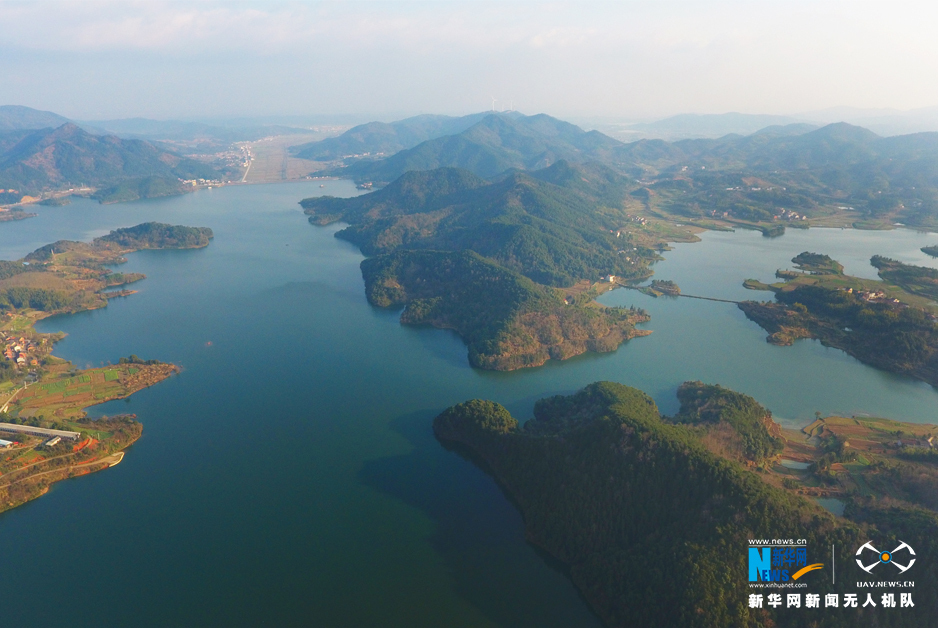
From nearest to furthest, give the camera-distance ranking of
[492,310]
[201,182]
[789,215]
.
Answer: [492,310]
[789,215]
[201,182]

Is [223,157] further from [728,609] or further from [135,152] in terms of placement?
[728,609]

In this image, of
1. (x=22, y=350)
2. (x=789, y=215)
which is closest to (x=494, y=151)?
(x=789, y=215)

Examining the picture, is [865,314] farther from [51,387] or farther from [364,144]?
[364,144]

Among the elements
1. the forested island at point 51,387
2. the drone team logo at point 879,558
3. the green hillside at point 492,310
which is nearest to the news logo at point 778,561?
the drone team logo at point 879,558

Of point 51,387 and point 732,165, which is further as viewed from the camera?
point 732,165

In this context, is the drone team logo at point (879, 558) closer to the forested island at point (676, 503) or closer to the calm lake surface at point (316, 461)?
the forested island at point (676, 503)

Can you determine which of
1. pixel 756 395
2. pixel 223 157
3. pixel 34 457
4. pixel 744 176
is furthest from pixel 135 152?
pixel 756 395

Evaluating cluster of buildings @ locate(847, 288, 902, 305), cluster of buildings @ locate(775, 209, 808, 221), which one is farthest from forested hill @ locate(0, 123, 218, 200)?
cluster of buildings @ locate(847, 288, 902, 305)
